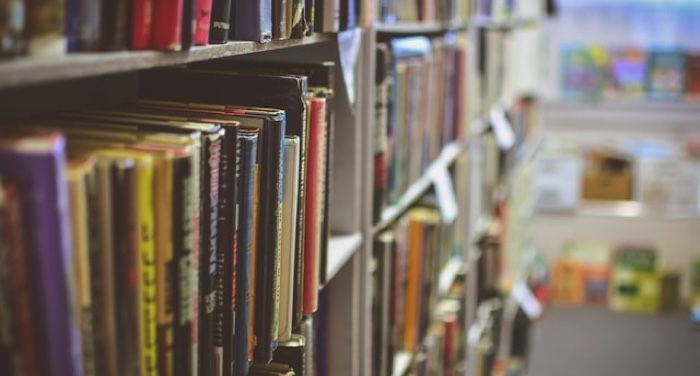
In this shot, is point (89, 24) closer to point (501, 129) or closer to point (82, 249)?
point (82, 249)

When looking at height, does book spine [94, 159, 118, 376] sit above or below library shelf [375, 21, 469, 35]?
below

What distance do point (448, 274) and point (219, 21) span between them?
175 cm

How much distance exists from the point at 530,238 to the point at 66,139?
172 inches

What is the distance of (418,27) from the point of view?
81.8 inches

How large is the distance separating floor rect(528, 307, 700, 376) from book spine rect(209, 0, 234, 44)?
344 cm

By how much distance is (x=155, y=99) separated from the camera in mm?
1201

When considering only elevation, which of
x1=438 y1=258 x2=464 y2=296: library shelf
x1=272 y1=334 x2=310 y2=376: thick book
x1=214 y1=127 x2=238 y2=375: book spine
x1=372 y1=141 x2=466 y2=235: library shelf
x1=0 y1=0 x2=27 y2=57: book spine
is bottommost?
x1=438 y1=258 x2=464 y2=296: library shelf

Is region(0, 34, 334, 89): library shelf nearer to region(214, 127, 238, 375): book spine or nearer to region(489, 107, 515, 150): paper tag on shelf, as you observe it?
region(214, 127, 238, 375): book spine

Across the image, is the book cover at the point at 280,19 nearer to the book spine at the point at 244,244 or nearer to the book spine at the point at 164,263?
the book spine at the point at 244,244

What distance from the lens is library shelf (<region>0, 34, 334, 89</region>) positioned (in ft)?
2.06

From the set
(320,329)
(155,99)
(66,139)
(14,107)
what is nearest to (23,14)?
(66,139)

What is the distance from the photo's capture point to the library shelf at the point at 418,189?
1873mm

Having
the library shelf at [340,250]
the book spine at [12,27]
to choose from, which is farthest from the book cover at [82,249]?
the library shelf at [340,250]

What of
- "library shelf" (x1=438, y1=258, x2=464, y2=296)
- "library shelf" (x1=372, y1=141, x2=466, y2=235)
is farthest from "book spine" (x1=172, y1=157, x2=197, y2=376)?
"library shelf" (x1=438, y1=258, x2=464, y2=296)
